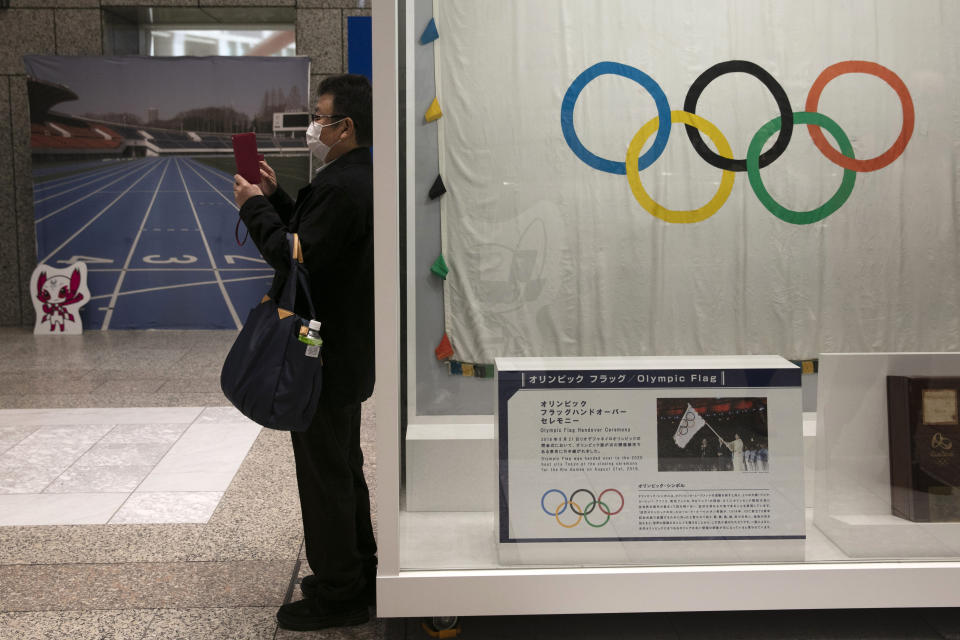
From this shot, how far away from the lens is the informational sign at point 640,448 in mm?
2508

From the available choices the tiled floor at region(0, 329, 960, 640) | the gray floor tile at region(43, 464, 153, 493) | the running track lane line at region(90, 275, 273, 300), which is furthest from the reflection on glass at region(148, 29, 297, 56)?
the gray floor tile at region(43, 464, 153, 493)

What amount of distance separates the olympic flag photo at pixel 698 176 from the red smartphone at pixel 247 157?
55 centimetres

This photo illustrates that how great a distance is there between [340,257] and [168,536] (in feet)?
5.25

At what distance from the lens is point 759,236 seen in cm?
258

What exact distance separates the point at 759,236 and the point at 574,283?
566 mm

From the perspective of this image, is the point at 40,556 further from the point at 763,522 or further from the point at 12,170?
the point at 12,170

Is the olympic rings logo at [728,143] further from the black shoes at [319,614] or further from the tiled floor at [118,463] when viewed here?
the tiled floor at [118,463]

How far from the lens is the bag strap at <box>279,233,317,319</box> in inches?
93.4

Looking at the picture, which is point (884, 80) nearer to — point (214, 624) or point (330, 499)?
point (330, 499)

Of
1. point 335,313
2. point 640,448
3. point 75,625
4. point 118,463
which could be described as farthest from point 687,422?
point 118,463

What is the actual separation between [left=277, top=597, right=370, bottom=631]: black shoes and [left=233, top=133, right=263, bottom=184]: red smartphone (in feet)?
4.26

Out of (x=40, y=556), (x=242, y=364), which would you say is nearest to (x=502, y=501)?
(x=242, y=364)

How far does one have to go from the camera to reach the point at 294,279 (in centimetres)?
238

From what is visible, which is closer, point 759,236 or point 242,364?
point 242,364
